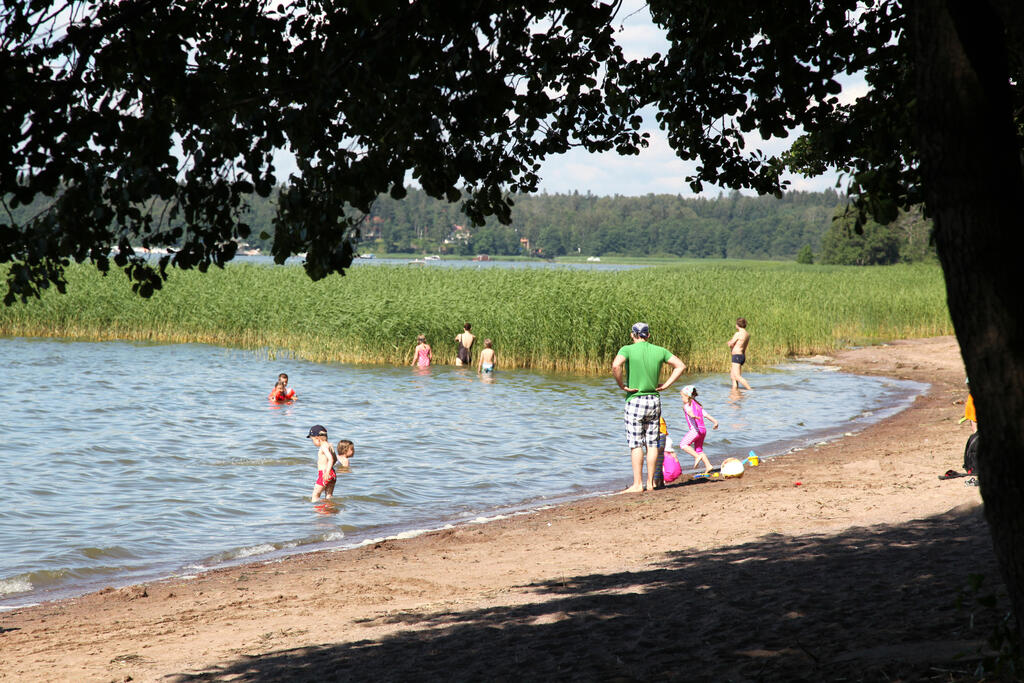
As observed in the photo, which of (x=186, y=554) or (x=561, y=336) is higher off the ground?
(x=561, y=336)

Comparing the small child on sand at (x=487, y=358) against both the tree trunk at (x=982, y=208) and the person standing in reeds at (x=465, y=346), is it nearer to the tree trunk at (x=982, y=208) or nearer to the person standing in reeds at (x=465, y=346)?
the person standing in reeds at (x=465, y=346)

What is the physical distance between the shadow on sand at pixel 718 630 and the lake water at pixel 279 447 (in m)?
4.37

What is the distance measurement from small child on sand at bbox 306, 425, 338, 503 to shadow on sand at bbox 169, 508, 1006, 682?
545cm

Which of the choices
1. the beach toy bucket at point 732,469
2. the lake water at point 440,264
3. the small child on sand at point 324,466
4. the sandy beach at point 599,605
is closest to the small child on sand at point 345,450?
the small child on sand at point 324,466

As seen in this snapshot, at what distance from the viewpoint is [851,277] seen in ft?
163

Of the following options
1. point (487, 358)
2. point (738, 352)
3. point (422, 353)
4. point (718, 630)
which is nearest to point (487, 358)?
point (487, 358)

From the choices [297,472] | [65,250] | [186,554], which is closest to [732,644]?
[65,250]

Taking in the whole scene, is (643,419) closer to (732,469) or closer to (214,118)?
(732,469)

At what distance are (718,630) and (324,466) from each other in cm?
774

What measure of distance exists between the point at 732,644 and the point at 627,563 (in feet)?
9.89

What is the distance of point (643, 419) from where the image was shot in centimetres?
1178

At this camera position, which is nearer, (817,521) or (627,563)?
(627,563)

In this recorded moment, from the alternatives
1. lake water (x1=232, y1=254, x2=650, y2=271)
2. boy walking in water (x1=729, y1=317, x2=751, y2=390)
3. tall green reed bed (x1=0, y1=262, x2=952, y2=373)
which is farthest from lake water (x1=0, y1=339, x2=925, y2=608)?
lake water (x1=232, y1=254, x2=650, y2=271)

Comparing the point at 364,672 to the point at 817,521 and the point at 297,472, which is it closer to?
the point at 817,521
